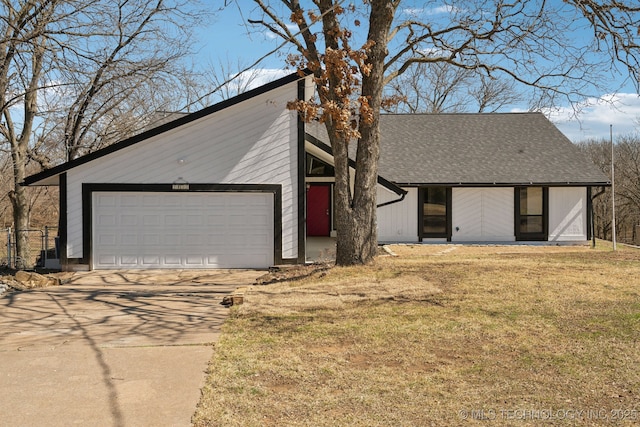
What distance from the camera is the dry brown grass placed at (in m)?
4.87

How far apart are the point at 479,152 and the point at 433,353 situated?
1814 centimetres

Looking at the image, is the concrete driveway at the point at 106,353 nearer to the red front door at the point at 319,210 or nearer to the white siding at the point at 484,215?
the red front door at the point at 319,210

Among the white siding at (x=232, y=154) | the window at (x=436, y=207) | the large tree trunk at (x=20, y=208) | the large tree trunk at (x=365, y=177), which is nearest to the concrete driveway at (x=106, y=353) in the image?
the large tree trunk at (x=365, y=177)

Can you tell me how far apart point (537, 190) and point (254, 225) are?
12183 mm

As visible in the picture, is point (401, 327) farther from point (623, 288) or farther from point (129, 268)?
point (129, 268)

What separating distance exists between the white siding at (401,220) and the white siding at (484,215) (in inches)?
60.5

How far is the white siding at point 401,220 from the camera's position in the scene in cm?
2166

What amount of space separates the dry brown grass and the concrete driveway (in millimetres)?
359

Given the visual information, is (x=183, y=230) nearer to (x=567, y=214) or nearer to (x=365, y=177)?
(x=365, y=177)

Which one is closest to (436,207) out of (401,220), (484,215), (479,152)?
(401,220)

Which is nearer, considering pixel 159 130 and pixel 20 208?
pixel 159 130

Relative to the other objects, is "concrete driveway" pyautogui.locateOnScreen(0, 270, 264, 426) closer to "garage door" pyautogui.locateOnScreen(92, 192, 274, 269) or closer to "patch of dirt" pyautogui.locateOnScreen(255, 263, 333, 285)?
"patch of dirt" pyautogui.locateOnScreen(255, 263, 333, 285)

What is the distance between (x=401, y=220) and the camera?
71.4ft

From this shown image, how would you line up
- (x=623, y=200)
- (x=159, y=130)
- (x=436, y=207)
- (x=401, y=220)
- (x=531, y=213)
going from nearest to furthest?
(x=159, y=130) → (x=401, y=220) → (x=436, y=207) → (x=531, y=213) → (x=623, y=200)
